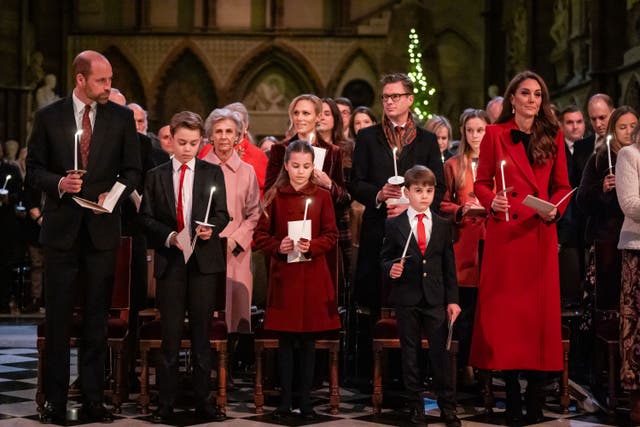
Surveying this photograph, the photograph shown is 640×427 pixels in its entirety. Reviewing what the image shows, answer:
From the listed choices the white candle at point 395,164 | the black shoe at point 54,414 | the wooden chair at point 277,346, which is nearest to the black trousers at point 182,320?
the wooden chair at point 277,346

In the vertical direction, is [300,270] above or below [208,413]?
above

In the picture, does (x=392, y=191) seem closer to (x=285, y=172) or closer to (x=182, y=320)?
(x=285, y=172)

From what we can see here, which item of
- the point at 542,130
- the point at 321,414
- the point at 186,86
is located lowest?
the point at 321,414

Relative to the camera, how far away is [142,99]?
19.4 meters

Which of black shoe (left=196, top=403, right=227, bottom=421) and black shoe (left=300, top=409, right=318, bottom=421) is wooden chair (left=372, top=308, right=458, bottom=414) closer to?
black shoe (left=300, top=409, right=318, bottom=421)

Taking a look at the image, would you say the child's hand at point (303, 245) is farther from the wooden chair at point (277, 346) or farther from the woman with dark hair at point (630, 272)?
the woman with dark hair at point (630, 272)

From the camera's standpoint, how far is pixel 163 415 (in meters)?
5.30

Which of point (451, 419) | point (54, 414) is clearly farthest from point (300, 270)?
point (54, 414)

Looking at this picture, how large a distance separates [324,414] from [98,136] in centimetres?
198

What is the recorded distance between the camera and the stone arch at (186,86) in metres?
19.4

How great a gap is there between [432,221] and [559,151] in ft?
2.54

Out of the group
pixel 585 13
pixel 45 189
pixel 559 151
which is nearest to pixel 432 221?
pixel 559 151

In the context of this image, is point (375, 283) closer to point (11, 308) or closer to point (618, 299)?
point (618, 299)

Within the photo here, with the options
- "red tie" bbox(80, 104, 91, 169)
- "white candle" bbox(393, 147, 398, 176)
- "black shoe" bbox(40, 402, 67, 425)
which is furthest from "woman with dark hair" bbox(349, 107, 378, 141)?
"black shoe" bbox(40, 402, 67, 425)
